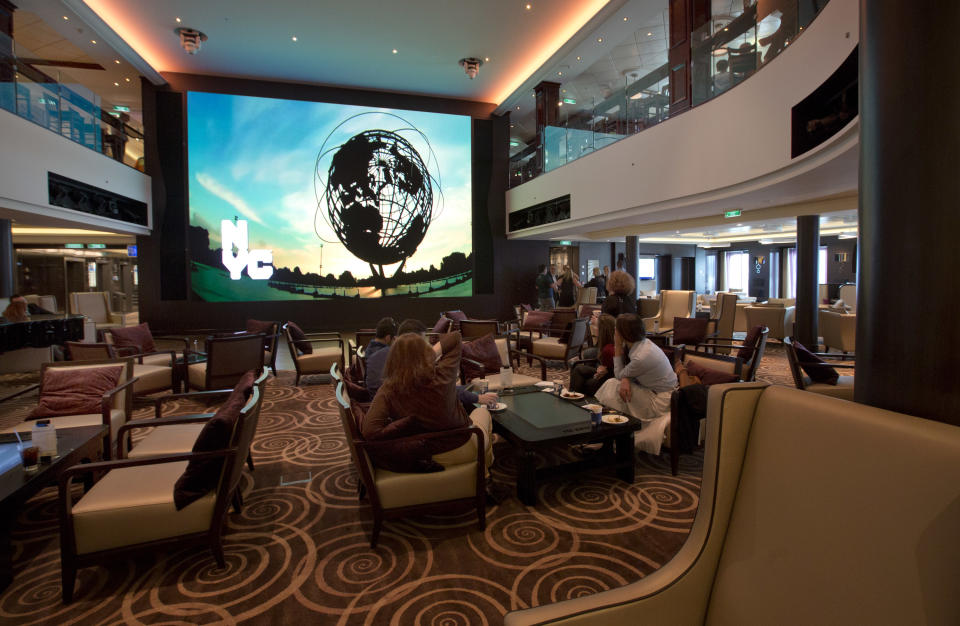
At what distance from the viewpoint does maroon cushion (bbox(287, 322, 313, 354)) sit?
6.60m

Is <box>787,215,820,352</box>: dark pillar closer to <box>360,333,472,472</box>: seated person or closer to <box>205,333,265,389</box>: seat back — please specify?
<box>360,333,472,472</box>: seated person

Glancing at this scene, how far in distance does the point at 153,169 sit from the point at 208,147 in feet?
4.28

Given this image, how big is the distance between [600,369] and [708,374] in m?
0.99

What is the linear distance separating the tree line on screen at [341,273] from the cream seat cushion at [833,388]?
9.70 metres

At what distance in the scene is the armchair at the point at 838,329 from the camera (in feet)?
24.6

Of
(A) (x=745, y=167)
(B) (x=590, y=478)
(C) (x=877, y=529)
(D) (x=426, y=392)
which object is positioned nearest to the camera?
(C) (x=877, y=529)

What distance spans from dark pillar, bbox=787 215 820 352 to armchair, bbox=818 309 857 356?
16 cm

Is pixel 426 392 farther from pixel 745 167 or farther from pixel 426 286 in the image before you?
pixel 426 286

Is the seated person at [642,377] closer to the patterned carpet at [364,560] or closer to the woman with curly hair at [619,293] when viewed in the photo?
the patterned carpet at [364,560]

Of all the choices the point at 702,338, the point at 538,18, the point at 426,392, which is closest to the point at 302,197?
the point at 538,18

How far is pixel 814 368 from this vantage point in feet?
14.4

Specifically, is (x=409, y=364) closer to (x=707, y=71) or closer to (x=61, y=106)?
(x=707, y=71)

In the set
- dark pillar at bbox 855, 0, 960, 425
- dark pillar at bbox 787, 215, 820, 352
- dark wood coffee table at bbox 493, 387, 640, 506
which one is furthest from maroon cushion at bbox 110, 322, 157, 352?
dark pillar at bbox 787, 215, 820, 352

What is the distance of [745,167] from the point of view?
6012 mm
